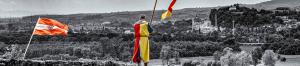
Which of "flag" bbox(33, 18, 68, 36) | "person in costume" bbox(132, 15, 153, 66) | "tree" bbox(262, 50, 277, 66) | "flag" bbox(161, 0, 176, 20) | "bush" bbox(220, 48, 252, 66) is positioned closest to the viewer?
"person in costume" bbox(132, 15, 153, 66)

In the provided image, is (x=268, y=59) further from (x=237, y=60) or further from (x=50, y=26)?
(x=50, y=26)

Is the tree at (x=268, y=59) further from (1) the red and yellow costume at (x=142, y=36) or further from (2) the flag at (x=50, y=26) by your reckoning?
(1) the red and yellow costume at (x=142, y=36)

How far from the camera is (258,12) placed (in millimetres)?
167750

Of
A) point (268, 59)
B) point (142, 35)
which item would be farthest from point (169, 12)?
point (268, 59)

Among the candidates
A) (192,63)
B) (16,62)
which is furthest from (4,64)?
(192,63)

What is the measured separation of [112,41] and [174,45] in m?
14.1

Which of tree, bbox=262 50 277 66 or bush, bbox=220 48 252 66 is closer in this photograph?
bush, bbox=220 48 252 66

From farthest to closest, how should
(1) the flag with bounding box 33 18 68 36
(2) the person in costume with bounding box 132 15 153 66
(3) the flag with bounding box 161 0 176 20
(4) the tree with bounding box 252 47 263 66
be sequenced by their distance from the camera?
(4) the tree with bounding box 252 47 263 66 < (1) the flag with bounding box 33 18 68 36 < (3) the flag with bounding box 161 0 176 20 < (2) the person in costume with bounding box 132 15 153 66

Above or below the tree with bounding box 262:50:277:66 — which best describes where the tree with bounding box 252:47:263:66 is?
below

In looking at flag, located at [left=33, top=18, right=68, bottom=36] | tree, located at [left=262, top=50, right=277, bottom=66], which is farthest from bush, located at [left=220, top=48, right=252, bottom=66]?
flag, located at [left=33, top=18, right=68, bottom=36]

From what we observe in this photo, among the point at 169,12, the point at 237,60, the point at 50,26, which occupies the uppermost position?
the point at 169,12

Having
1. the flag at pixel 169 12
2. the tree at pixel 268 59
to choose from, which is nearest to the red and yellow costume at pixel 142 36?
the flag at pixel 169 12

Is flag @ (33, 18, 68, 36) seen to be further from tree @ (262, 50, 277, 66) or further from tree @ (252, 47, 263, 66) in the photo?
tree @ (252, 47, 263, 66)

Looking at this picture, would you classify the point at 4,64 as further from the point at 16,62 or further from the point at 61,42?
the point at 61,42
